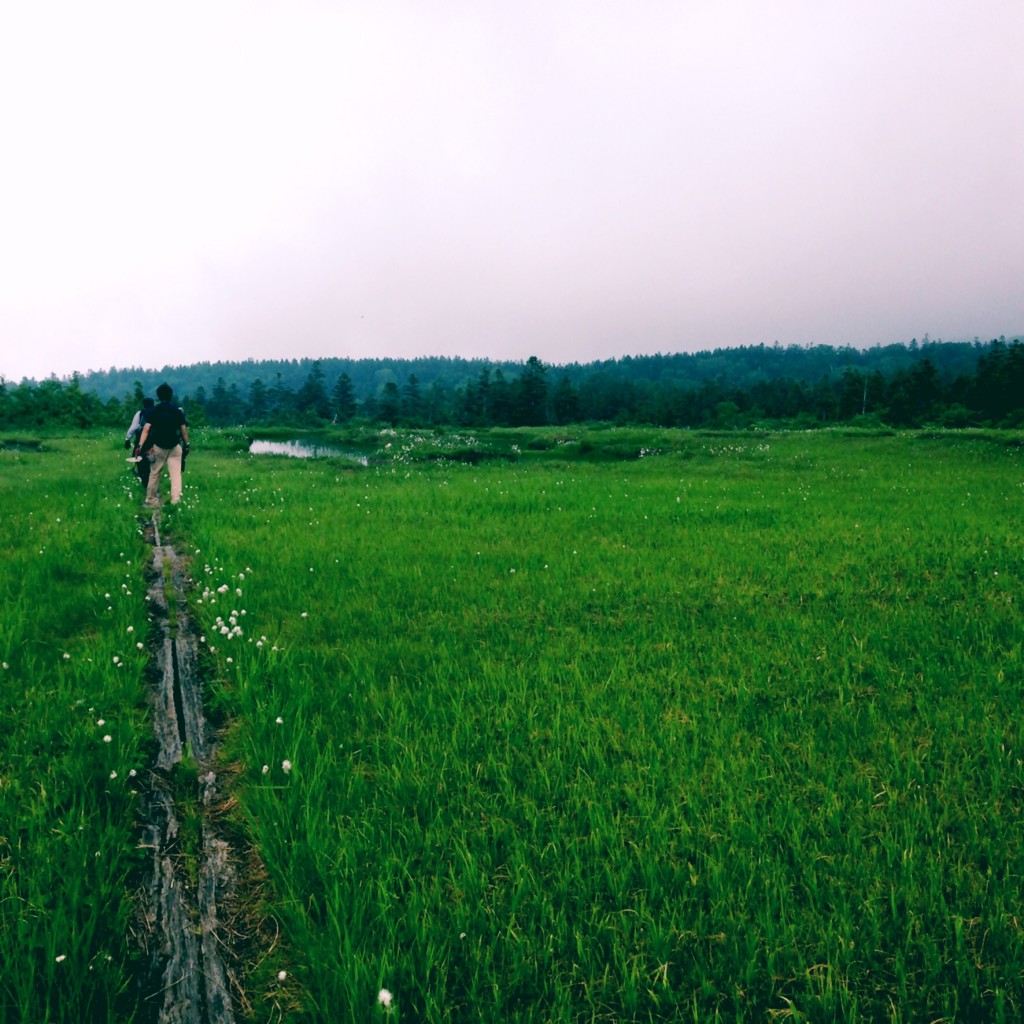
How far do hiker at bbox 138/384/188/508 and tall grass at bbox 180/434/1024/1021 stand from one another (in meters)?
6.30

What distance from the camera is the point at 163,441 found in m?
14.4

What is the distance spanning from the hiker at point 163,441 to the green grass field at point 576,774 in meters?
4.79

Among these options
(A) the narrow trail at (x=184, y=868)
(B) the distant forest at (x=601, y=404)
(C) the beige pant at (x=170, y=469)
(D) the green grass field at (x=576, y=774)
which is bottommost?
(A) the narrow trail at (x=184, y=868)

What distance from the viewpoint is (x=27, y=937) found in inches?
111

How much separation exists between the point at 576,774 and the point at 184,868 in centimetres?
249

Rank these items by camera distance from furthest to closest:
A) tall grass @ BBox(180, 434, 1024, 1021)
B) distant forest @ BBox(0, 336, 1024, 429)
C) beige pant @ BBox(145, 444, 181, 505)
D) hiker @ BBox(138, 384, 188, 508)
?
distant forest @ BBox(0, 336, 1024, 429)
beige pant @ BBox(145, 444, 181, 505)
hiker @ BBox(138, 384, 188, 508)
tall grass @ BBox(180, 434, 1024, 1021)

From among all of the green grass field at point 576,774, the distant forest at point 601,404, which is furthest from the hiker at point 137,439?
the distant forest at point 601,404

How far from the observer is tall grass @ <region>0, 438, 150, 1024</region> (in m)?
2.67

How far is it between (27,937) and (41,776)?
1474mm

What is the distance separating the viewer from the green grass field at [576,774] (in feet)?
8.72

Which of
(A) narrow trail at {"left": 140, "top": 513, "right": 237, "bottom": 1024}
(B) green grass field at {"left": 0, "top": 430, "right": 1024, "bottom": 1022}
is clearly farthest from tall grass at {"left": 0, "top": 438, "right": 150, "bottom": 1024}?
(A) narrow trail at {"left": 140, "top": 513, "right": 237, "bottom": 1024}

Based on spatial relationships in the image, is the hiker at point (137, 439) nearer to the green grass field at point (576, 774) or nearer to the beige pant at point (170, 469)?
the beige pant at point (170, 469)

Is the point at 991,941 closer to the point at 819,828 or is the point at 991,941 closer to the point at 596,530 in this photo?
the point at 819,828

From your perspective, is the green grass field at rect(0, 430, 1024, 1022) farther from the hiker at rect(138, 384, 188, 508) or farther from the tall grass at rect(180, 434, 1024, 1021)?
the hiker at rect(138, 384, 188, 508)
